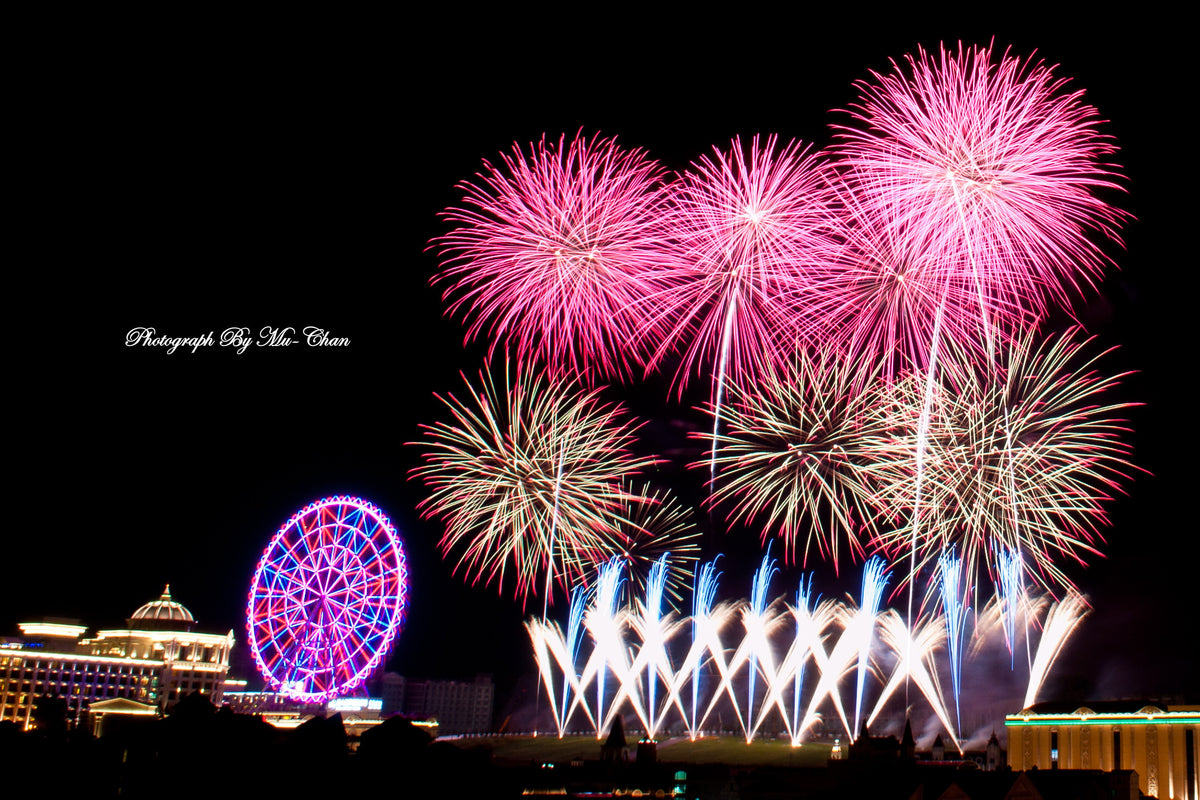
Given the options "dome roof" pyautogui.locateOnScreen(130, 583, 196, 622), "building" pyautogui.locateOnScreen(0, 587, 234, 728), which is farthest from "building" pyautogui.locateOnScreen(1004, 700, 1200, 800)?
"dome roof" pyautogui.locateOnScreen(130, 583, 196, 622)

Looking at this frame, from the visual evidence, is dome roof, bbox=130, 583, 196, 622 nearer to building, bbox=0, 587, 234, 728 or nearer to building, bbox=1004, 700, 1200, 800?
building, bbox=0, 587, 234, 728

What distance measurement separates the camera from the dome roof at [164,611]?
133275 millimetres

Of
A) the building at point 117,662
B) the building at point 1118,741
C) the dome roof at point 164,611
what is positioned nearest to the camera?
the building at point 1118,741

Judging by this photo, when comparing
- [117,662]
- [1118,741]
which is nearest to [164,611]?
[117,662]

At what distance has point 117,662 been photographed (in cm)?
12650

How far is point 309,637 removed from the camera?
86375 millimetres

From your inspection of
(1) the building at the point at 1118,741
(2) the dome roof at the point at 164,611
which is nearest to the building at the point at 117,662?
(2) the dome roof at the point at 164,611

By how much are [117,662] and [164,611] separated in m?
9.13

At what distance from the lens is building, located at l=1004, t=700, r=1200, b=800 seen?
66.1 meters

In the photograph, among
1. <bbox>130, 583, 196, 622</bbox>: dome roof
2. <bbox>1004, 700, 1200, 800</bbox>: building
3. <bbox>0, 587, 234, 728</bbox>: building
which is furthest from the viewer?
<bbox>130, 583, 196, 622</bbox>: dome roof

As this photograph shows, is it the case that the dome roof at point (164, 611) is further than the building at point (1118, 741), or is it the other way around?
the dome roof at point (164, 611)

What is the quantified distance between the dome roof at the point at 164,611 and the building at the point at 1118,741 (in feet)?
315

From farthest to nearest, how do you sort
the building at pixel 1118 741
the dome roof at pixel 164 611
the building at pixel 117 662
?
the dome roof at pixel 164 611 < the building at pixel 117 662 < the building at pixel 1118 741

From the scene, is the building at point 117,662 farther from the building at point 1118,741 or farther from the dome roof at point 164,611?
the building at point 1118,741
